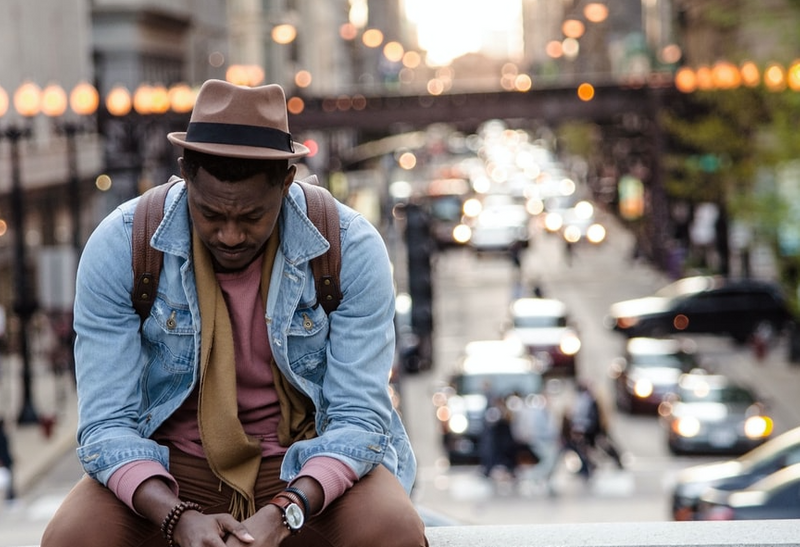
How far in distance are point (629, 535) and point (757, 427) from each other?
23.0 m

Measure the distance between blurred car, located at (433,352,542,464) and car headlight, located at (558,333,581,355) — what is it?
20.2ft

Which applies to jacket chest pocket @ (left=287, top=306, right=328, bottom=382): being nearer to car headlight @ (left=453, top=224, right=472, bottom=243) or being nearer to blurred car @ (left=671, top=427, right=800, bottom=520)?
blurred car @ (left=671, top=427, right=800, bottom=520)

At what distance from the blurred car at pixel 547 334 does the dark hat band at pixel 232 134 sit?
33541 mm

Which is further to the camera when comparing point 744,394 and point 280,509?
point 744,394

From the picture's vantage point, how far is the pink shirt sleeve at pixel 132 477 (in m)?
4.23

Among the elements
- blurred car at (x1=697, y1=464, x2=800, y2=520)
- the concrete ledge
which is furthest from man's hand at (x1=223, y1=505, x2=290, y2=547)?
blurred car at (x1=697, y1=464, x2=800, y2=520)

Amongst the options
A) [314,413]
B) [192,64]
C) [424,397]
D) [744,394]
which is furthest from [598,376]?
[192,64]

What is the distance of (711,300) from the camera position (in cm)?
4222

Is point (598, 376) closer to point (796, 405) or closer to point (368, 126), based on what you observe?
point (796, 405)

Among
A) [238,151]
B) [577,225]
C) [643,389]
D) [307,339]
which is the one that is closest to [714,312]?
[643,389]

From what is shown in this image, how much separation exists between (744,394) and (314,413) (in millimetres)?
24301

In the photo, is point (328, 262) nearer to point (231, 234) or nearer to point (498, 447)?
point (231, 234)

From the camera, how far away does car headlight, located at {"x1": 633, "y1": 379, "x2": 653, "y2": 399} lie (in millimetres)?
32438

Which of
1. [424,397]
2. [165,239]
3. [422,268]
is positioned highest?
[165,239]
